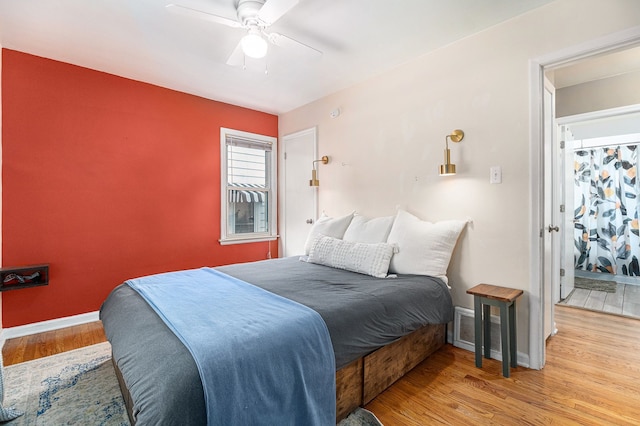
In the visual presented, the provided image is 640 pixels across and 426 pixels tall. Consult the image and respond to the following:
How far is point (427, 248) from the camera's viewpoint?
8.05ft

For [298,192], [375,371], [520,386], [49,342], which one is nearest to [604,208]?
[520,386]

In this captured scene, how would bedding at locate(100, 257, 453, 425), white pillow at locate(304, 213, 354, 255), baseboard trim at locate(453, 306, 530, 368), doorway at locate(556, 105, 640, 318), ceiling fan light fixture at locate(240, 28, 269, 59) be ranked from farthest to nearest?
doorway at locate(556, 105, 640, 318) < white pillow at locate(304, 213, 354, 255) < baseboard trim at locate(453, 306, 530, 368) < ceiling fan light fixture at locate(240, 28, 269, 59) < bedding at locate(100, 257, 453, 425)

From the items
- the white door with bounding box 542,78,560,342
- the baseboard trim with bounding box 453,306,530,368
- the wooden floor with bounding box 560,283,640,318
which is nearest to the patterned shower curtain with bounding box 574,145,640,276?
the wooden floor with bounding box 560,283,640,318

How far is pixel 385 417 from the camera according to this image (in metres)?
1.67

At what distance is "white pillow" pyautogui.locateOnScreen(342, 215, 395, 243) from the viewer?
2816mm

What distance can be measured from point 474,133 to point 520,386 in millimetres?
1813

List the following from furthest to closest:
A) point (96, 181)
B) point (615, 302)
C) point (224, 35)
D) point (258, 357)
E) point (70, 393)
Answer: point (615, 302) → point (96, 181) → point (224, 35) → point (70, 393) → point (258, 357)

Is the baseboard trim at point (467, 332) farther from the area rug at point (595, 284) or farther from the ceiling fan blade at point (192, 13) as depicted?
the area rug at point (595, 284)

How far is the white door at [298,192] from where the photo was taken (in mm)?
4023

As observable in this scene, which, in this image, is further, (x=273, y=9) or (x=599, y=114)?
(x=599, y=114)

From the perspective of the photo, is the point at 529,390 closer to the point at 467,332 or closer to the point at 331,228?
the point at 467,332

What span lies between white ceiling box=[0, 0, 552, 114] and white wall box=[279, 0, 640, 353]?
0.18 m

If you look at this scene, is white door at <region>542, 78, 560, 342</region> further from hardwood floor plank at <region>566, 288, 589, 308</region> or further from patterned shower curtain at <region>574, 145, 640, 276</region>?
patterned shower curtain at <region>574, 145, 640, 276</region>

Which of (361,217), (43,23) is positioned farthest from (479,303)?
(43,23)
